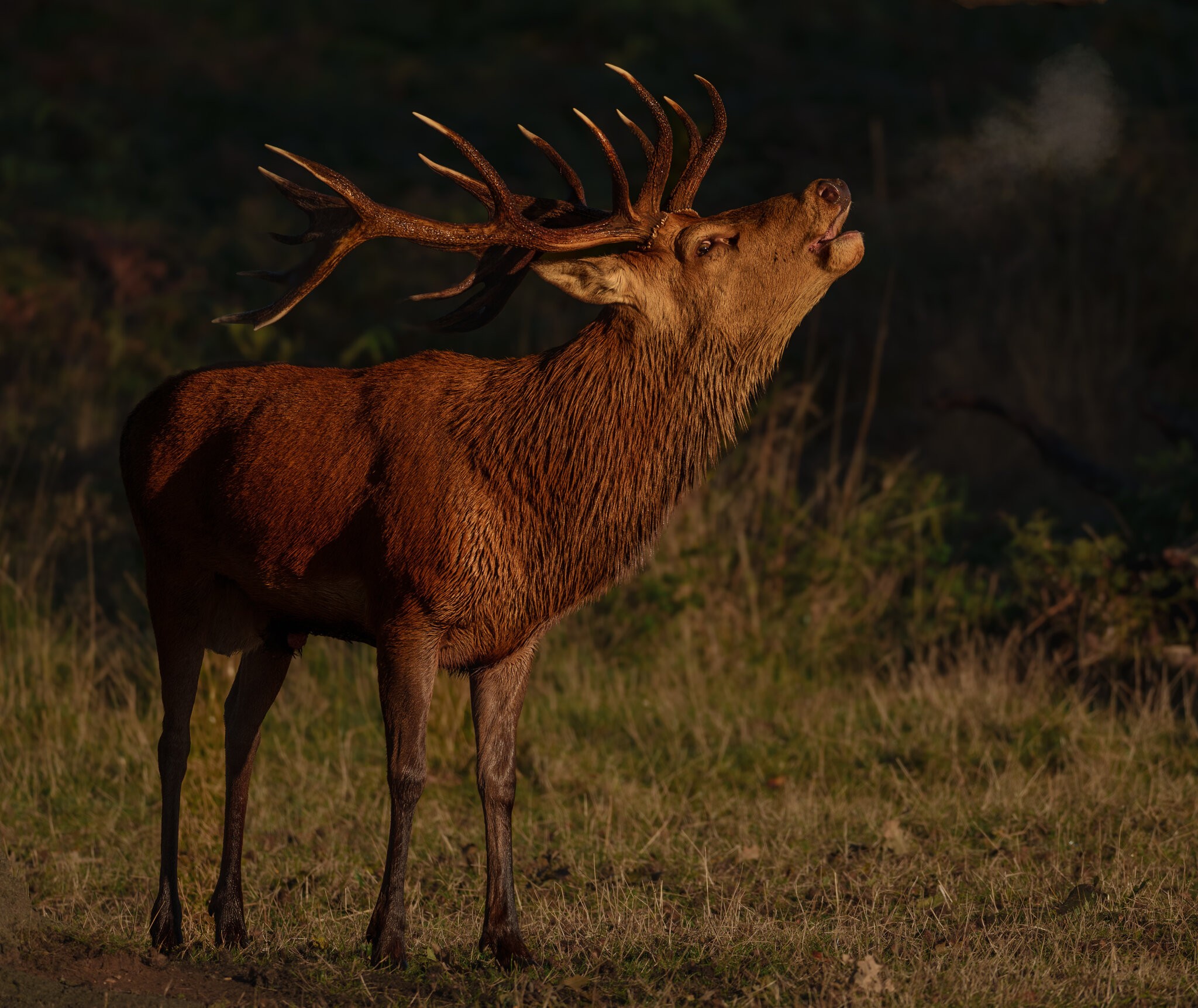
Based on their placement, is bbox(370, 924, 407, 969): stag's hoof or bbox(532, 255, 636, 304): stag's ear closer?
bbox(370, 924, 407, 969): stag's hoof

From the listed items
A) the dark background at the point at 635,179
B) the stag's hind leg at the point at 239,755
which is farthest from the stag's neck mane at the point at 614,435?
the dark background at the point at 635,179

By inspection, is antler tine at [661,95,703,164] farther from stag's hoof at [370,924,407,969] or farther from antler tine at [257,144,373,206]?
stag's hoof at [370,924,407,969]

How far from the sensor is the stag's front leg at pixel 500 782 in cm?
476

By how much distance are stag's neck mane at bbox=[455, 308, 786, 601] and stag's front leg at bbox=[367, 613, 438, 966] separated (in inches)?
19.3

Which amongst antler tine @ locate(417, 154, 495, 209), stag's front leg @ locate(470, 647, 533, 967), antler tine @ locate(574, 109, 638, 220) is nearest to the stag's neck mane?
antler tine @ locate(574, 109, 638, 220)

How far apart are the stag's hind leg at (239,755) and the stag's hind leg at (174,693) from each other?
0.15 metres

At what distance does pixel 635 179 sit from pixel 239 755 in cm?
1217

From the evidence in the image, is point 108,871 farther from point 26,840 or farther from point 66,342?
point 66,342

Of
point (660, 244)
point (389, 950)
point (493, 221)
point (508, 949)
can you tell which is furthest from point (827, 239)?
point (389, 950)

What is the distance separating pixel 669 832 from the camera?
20.8 feet

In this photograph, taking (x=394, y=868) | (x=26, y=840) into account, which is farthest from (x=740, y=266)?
(x=26, y=840)

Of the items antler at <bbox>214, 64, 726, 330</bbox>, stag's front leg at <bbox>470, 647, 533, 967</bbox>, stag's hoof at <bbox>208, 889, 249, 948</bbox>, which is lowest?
stag's hoof at <bbox>208, 889, 249, 948</bbox>

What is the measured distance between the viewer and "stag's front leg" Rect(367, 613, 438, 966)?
4.50 m

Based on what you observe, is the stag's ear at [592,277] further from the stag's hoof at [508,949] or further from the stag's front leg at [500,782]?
the stag's hoof at [508,949]
